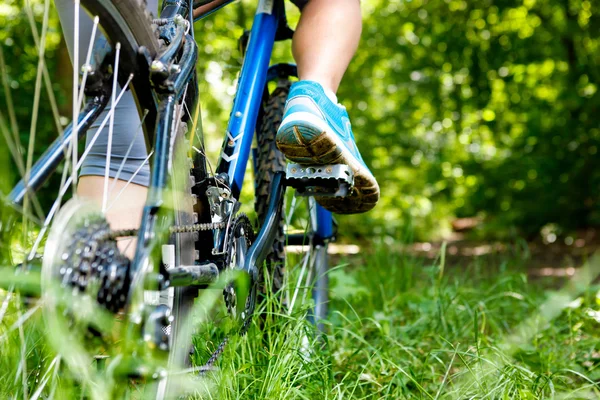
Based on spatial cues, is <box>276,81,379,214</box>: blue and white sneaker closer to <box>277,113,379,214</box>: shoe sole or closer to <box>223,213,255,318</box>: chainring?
<box>277,113,379,214</box>: shoe sole

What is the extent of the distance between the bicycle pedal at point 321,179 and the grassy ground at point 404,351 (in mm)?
211

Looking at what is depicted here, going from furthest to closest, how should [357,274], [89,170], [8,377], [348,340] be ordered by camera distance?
[357,274], [348,340], [89,170], [8,377]

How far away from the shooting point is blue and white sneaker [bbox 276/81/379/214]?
4.33 feet

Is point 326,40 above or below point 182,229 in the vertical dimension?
above

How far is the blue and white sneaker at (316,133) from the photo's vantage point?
4.33ft

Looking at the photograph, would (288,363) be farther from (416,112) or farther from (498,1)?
(416,112)

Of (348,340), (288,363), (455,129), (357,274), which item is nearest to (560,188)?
(455,129)

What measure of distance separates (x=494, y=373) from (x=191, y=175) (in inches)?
32.8

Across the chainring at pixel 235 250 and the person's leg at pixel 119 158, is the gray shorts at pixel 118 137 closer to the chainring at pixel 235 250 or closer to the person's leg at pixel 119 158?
the person's leg at pixel 119 158

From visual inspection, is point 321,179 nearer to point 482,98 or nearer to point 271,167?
point 271,167

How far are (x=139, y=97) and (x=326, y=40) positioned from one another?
0.57 metres

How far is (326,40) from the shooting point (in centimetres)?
150

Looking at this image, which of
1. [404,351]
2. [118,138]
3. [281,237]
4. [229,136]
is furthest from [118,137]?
[404,351]

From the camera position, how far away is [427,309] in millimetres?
2174
